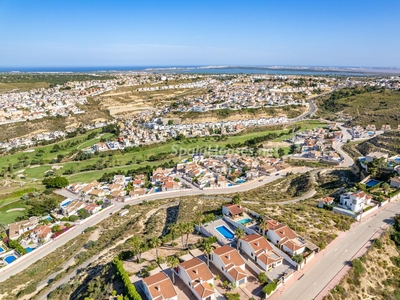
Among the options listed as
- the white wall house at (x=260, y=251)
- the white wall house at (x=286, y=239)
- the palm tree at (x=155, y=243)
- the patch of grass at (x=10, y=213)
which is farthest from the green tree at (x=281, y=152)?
the patch of grass at (x=10, y=213)

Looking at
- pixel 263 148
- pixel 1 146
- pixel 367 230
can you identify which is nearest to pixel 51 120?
pixel 1 146

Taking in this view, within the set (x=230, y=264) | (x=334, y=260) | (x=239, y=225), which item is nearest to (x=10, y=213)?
(x=239, y=225)

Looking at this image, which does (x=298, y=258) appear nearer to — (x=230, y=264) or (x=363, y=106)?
(x=230, y=264)

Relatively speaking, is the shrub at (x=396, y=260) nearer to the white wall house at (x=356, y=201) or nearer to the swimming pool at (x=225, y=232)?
the white wall house at (x=356, y=201)

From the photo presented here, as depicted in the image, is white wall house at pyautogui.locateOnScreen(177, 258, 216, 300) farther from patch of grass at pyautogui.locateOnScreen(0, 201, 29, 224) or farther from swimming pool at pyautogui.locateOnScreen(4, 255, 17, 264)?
patch of grass at pyautogui.locateOnScreen(0, 201, 29, 224)

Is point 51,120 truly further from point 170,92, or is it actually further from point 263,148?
point 263,148

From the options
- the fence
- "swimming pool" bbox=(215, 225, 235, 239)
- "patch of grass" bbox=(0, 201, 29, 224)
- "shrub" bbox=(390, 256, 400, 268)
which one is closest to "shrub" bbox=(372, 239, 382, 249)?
"shrub" bbox=(390, 256, 400, 268)
